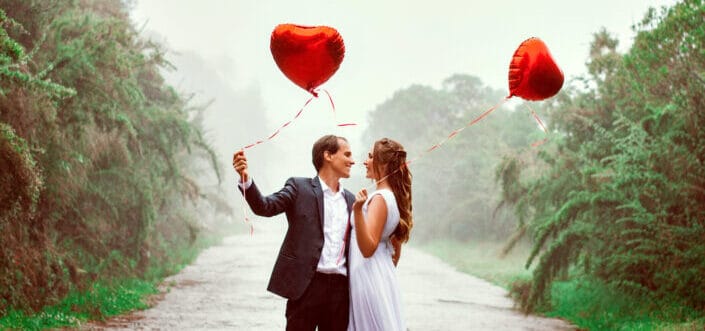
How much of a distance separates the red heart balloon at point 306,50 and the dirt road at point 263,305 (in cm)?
507

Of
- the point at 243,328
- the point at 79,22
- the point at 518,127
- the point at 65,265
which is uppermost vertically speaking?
the point at 518,127

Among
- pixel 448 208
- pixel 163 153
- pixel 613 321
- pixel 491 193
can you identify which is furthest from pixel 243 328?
pixel 448 208

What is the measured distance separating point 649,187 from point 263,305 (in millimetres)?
6284

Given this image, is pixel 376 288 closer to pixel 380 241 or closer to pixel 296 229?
pixel 380 241

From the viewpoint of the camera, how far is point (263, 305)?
1155cm

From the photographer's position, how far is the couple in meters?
4.12

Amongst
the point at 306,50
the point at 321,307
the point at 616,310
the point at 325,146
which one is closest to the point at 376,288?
the point at 321,307

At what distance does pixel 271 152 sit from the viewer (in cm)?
7581

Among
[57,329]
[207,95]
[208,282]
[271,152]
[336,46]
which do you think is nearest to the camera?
[336,46]

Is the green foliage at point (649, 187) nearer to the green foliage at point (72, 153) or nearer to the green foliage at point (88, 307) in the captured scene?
the green foliage at point (88, 307)

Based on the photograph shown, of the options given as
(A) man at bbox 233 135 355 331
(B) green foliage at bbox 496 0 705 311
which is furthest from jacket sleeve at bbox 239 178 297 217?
(B) green foliage at bbox 496 0 705 311

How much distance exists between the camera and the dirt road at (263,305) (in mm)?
9614

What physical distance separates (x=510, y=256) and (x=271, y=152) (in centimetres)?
5350

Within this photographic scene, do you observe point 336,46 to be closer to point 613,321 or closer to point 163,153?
point 613,321
